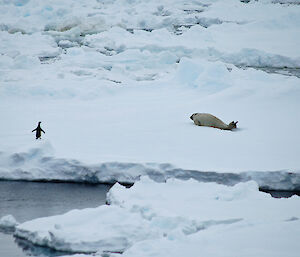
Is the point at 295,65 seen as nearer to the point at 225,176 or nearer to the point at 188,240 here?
the point at 225,176

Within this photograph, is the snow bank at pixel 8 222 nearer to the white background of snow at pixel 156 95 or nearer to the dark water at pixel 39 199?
the dark water at pixel 39 199

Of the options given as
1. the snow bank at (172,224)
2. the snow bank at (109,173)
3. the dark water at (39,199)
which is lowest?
the snow bank at (172,224)

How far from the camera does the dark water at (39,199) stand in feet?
20.1

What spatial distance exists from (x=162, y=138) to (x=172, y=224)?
3.00 m

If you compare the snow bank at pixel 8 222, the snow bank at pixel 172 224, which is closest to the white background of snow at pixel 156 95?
the snow bank at pixel 172 224

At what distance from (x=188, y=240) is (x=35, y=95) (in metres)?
6.80


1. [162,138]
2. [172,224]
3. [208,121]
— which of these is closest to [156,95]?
[208,121]

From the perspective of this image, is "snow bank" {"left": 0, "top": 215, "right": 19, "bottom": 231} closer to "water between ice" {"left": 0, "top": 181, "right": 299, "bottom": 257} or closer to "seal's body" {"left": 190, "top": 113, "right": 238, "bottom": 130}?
"water between ice" {"left": 0, "top": 181, "right": 299, "bottom": 257}

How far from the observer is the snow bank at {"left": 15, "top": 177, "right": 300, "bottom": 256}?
5031mm

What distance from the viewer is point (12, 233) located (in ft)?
18.9

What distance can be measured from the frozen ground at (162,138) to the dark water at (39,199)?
6.0 inches

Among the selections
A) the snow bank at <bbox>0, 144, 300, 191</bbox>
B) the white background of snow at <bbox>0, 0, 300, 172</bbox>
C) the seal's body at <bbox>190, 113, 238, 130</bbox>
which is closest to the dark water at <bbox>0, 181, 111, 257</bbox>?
the snow bank at <bbox>0, 144, 300, 191</bbox>

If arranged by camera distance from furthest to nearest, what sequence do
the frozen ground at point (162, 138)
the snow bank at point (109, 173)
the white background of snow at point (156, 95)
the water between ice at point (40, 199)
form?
the white background of snow at point (156, 95) → the snow bank at point (109, 173) → the water between ice at point (40, 199) → the frozen ground at point (162, 138)

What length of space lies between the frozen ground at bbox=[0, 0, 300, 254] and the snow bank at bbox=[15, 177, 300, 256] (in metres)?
0.01
